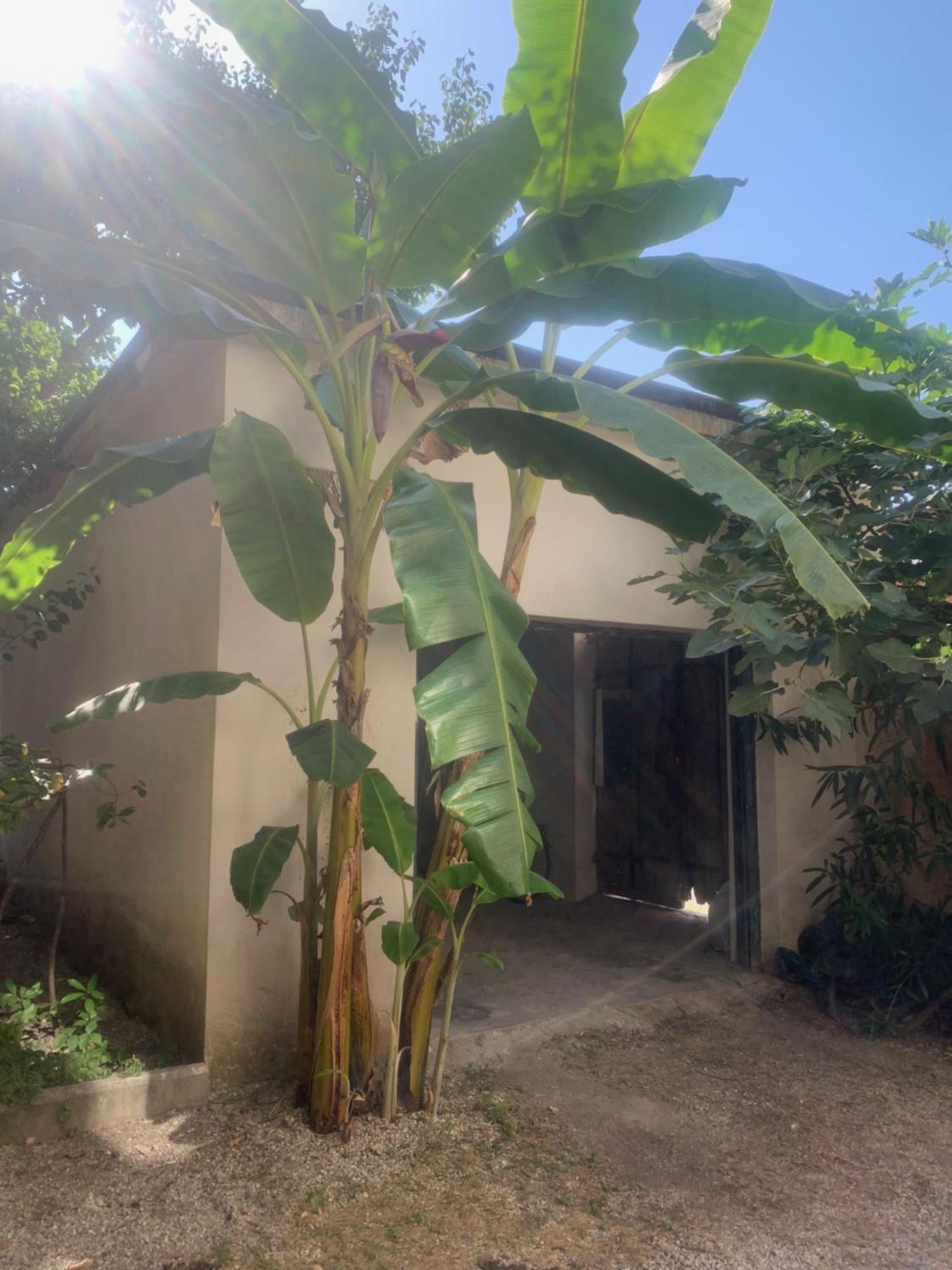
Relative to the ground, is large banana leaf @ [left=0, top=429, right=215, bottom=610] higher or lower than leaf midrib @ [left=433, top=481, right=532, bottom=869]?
higher

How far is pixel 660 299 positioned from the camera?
292cm

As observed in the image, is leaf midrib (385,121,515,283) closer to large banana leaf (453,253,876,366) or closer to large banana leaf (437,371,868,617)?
large banana leaf (453,253,876,366)

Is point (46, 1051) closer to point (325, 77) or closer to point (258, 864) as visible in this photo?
point (258, 864)

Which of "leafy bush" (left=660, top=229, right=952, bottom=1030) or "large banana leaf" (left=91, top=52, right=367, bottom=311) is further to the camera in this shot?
"leafy bush" (left=660, top=229, right=952, bottom=1030)

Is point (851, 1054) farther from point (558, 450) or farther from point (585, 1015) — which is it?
point (558, 450)

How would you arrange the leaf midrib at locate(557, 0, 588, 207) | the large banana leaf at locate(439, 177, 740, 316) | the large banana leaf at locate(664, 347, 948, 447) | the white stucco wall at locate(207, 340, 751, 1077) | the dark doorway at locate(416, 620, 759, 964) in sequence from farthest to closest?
the dark doorway at locate(416, 620, 759, 964)
the white stucco wall at locate(207, 340, 751, 1077)
the large banana leaf at locate(664, 347, 948, 447)
the leaf midrib at locate(557, 0, 588, 207)
the large banana leaf at locate(439, 177, 740, 316)

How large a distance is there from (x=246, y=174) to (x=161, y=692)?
1.81 meters

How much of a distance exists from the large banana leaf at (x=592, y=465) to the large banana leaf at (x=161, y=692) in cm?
132

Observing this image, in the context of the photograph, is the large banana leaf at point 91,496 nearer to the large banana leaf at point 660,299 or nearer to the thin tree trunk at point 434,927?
the large banana leaf at point 660,299

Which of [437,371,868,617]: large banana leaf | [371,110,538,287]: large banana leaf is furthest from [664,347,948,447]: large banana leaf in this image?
[371,110,538,287]: large banana leaf

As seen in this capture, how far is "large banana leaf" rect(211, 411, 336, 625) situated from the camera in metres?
3.11

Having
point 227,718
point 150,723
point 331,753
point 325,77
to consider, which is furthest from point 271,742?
point 325,77

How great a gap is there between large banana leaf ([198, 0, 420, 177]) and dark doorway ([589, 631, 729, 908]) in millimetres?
4193

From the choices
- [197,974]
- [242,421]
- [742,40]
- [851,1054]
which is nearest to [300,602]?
Answer: [242,421]
